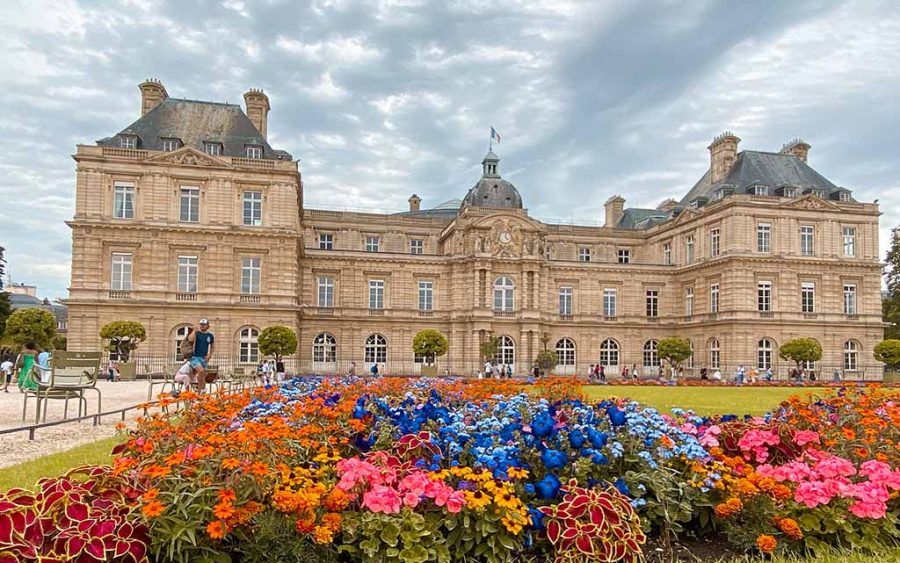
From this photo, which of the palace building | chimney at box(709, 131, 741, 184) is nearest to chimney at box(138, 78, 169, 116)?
the palace building

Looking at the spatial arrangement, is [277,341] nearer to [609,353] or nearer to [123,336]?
[123,336]

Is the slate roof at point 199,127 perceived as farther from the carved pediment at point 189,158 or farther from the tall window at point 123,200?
the tall window at point 123,200

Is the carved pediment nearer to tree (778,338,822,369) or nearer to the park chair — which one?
the park chair

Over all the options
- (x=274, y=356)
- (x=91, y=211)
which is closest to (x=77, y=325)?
(x=91, y=211)

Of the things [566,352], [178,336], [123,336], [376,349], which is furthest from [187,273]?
[566,352]

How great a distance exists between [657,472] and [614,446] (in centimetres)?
46

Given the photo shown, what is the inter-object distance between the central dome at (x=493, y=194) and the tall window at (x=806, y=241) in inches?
780

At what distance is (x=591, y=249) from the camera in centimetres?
5753

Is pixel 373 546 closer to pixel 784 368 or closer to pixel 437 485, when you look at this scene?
pixel 437 485

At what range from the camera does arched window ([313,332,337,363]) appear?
45906 mm

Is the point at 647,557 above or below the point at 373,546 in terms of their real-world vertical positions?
below

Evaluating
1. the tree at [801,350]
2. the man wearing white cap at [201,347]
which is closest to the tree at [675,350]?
the tree at [801,350]

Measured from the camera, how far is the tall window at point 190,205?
39.5 metres

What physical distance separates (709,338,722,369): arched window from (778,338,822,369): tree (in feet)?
15.5
